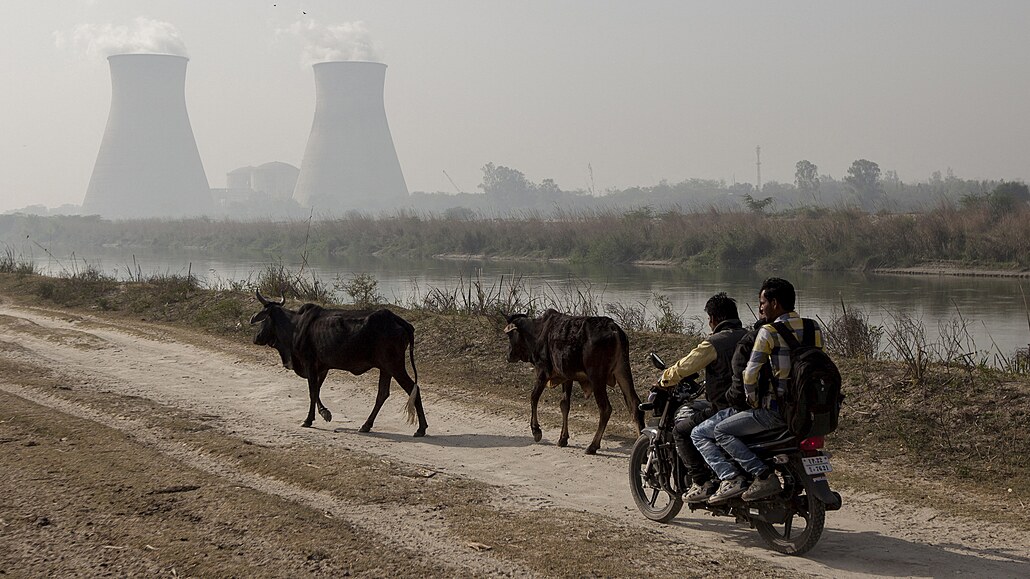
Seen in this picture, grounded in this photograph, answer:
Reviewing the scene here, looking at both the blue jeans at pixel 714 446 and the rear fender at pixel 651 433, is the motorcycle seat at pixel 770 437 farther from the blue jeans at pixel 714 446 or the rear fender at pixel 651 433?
the rear fender at pixel 651 433

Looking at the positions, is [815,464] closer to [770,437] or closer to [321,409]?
[770,437]

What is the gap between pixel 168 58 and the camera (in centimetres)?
8706

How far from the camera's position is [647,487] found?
628 cm

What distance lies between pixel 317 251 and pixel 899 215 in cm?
3065

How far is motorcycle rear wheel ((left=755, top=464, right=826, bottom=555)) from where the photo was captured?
5.07 meters

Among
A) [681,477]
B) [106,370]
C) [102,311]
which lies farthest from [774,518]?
[102,311]

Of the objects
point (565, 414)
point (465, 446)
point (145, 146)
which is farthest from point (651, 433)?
point (145, 146)

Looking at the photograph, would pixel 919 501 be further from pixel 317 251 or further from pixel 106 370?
pixel 317 251

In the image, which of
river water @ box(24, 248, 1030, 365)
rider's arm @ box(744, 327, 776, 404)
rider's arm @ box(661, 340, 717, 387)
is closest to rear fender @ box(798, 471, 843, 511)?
rider's arm @ box(744, 327, 776, 404)

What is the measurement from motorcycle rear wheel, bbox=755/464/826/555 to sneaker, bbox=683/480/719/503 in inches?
11.6

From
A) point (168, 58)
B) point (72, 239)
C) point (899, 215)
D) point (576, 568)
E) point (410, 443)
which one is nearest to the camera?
point (576, 568)

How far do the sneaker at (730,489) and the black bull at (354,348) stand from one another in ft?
12.9

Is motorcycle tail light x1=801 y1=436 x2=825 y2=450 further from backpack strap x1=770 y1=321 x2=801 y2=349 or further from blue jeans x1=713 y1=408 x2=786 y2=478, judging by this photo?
backpack strap x1=770 y1=321 x2=801 y2=349

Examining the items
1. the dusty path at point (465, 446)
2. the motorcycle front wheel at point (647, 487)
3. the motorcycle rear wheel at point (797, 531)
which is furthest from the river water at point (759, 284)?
the motorcycle rear wheel at point (797, 531)
